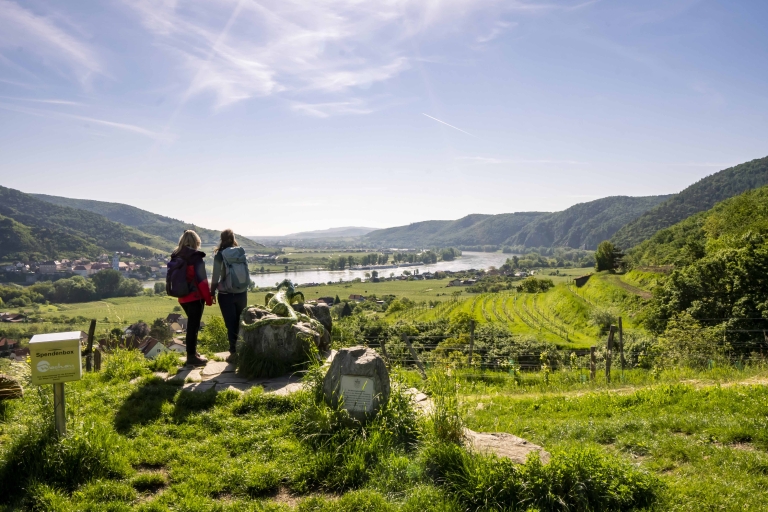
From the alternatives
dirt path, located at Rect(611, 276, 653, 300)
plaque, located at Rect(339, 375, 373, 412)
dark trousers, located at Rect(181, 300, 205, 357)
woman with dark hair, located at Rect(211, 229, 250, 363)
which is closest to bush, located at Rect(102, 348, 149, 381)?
dark trousers, located at Rect(181, 300, 205, 357)

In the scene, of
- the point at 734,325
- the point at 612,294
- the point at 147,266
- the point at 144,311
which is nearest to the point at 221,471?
the point at 734,325

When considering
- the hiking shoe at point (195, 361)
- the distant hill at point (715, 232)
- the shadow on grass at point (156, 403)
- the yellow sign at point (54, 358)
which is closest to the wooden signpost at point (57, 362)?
the yellow sign at point (54, 358)

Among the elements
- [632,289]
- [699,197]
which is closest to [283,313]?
[632,289]

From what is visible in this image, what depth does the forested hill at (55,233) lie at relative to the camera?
111 metres

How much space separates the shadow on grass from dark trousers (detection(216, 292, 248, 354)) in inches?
65.6

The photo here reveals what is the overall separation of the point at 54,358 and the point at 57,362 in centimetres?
5

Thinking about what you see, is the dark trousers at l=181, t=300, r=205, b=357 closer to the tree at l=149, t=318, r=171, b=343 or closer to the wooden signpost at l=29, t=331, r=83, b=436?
the wooden signpost at l=29, t=331, r=83, b=436

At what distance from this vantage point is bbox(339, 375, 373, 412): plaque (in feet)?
18.2

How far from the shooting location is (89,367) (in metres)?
9.52

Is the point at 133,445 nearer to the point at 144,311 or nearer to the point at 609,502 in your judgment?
the point at 609,502

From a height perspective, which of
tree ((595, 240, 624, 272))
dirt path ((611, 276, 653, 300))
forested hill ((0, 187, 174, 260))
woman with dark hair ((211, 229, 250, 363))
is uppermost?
forested hill ((0, 187, 174, 260))

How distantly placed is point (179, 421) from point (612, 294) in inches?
2365

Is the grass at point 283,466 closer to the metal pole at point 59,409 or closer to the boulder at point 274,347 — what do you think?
the metal pole at point 59,409

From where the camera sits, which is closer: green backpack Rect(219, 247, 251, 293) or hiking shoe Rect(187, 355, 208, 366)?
green backpack Rect(219, 247, 251, 293)
